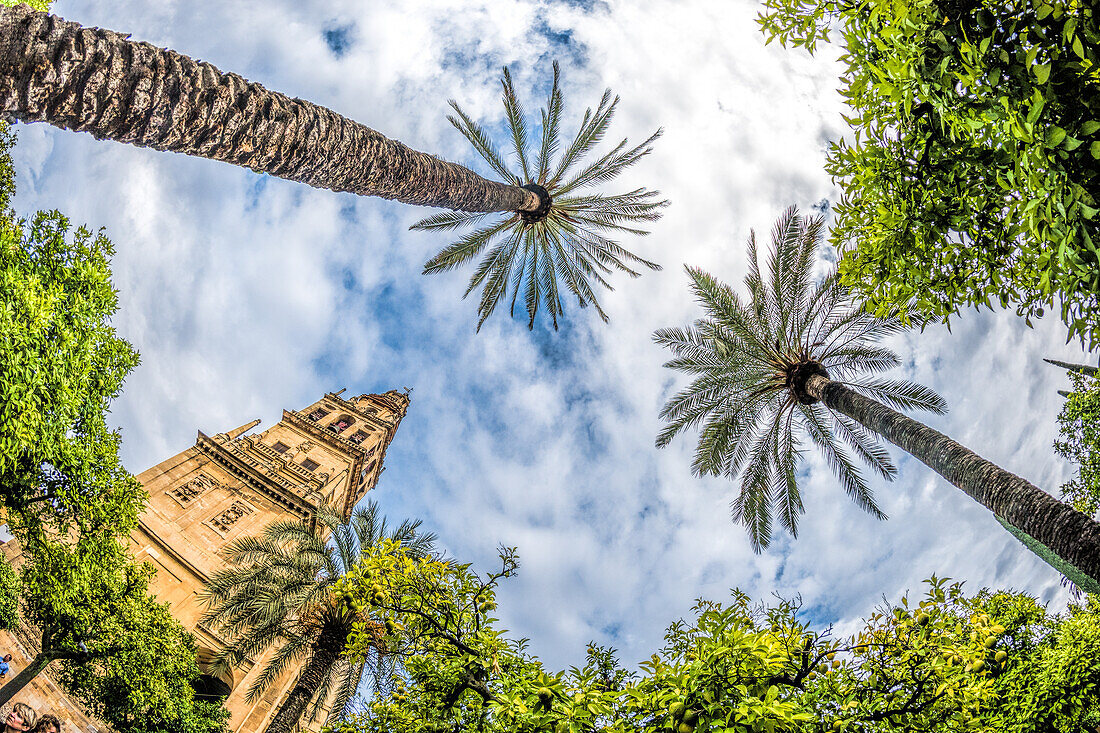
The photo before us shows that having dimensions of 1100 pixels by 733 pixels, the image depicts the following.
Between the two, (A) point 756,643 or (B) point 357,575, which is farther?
(B) point 357,575

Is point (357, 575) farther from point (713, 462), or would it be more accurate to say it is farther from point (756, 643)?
point (713, 462)

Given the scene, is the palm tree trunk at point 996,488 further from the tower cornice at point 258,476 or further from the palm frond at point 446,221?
the tower cornice at point 258,476

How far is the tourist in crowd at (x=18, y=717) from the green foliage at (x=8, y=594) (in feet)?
13.7

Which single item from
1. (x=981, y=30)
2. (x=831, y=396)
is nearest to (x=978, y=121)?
(x=981, y=30)

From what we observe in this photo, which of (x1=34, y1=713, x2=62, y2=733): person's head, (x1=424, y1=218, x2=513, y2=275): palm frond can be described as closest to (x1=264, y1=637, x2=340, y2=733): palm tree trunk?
(x1=34, y1=713, x2=62, y2=733): person's head

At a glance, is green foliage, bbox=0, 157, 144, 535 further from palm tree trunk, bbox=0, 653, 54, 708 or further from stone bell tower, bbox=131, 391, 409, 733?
stone bell tower, bbox=131, 391, 409, 733

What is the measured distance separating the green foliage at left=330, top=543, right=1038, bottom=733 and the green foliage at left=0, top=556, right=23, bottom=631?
1062 centimetres

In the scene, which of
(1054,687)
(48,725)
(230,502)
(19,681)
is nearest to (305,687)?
(19,681)

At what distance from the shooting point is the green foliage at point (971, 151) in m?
2.25

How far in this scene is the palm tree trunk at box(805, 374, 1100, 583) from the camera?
5805 millimetres

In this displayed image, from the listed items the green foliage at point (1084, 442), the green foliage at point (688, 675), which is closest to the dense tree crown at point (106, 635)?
the green foliage at point (688, 675)

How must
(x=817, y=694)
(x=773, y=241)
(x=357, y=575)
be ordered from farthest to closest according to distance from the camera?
(x=773, y=241), (x=357, y=575), (x=817, y=694)

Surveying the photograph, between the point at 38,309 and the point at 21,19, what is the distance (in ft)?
11.9

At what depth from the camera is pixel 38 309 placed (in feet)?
19.0
